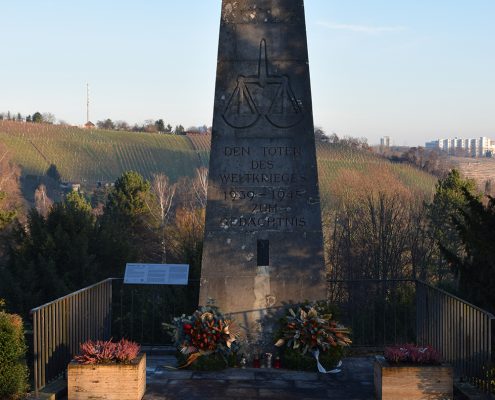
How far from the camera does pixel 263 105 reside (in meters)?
11.8

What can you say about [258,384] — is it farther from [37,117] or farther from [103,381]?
[37,117]

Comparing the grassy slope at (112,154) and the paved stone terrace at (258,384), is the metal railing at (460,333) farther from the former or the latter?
the grassy slope at (112,154)

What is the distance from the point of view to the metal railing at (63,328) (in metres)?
9.13

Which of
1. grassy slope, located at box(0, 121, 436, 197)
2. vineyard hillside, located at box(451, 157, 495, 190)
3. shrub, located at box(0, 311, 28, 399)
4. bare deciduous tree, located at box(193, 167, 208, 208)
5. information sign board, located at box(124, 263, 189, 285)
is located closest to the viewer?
shrub, located at box(0, 311, 28, 399)

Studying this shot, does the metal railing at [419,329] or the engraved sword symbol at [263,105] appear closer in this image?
the metal railing at [419,329]

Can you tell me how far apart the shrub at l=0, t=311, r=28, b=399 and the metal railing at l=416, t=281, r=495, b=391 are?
16.3 ft

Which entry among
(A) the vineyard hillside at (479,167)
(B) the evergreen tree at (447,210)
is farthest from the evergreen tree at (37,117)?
(B) the evergreen tree at (447,210)

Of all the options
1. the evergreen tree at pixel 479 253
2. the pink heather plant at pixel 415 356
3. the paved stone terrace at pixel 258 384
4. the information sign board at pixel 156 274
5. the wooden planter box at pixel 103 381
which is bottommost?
the paved stone terrace at pixel 258 384

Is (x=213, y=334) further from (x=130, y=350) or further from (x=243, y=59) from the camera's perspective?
(x=243, y=59)

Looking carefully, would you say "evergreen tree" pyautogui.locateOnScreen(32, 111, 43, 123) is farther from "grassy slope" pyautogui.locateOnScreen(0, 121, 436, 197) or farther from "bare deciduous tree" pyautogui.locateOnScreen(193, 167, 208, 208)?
"bare deciduous tree" pyautogui.locateOnScreen(193, 167, 208, 208)

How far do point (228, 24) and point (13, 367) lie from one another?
5751 millimetres

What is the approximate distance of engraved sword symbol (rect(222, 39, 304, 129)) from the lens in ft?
38.6

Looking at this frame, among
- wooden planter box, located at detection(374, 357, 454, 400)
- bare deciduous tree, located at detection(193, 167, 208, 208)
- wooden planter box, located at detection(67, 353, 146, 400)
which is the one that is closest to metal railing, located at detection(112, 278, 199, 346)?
wooden planter box, located at detection(67, 353, 146, 400)

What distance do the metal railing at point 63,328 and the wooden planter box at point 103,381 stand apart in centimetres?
39
